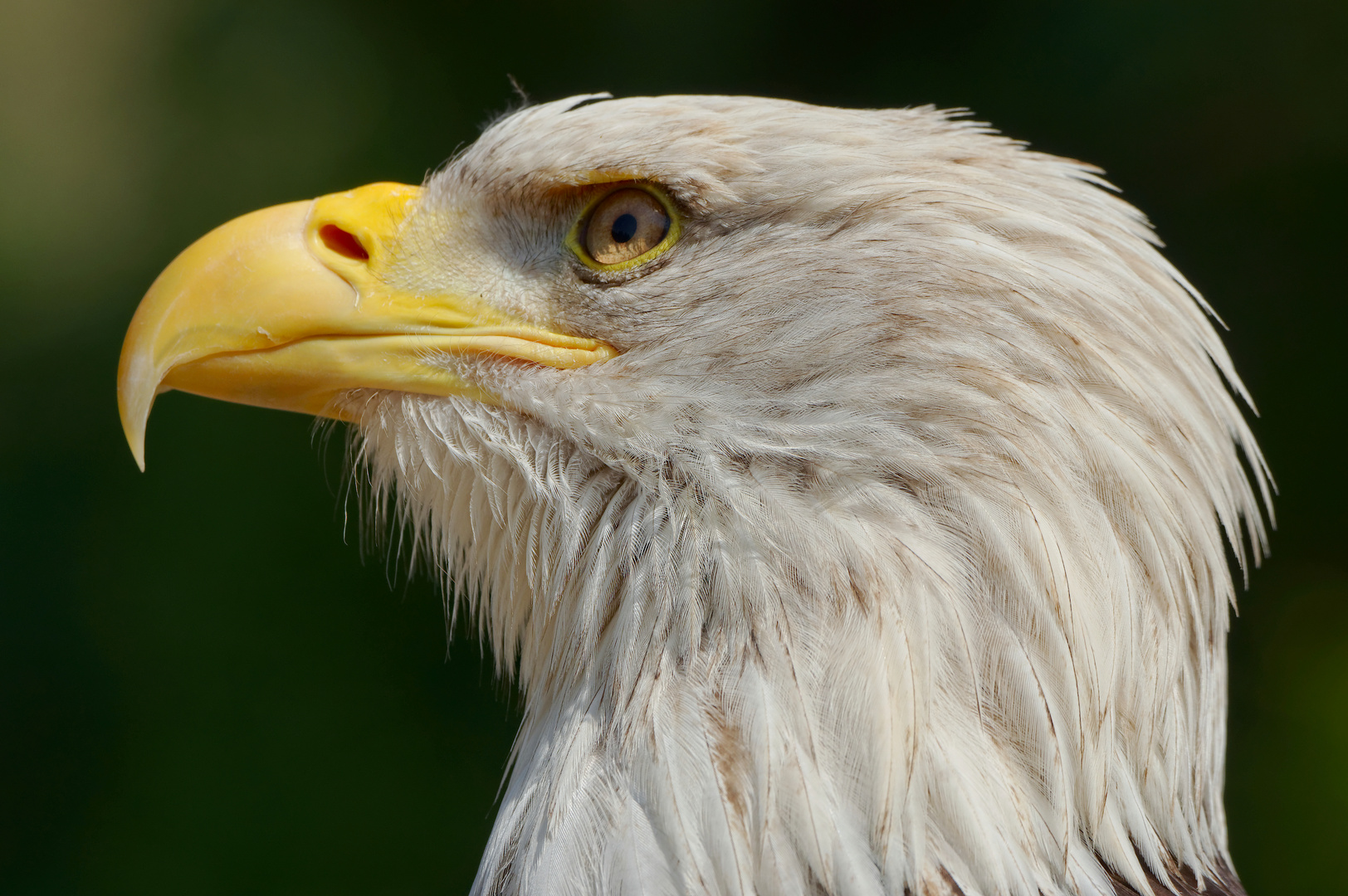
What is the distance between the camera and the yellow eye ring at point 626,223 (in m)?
1.40

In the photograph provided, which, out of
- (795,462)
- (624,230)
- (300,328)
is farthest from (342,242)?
(795,462)

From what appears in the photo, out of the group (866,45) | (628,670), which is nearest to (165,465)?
(866,45)

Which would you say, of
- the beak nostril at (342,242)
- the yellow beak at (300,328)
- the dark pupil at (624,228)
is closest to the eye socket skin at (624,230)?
the dark pupil at (624,228)

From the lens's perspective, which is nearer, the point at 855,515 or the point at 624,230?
the point at 855,515

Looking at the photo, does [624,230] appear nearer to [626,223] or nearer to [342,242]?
[626,223]

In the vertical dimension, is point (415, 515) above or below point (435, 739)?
above

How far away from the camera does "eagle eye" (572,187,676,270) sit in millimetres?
1403

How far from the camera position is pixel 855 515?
1226 millimetres

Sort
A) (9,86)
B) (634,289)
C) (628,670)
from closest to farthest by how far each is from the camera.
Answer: (628,670) → (634,289) → (9,86)

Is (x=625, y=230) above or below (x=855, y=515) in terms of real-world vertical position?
above

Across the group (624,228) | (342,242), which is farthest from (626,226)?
(342,242)

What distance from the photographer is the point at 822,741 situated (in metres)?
1.16

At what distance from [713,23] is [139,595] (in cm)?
277

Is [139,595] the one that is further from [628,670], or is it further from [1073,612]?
[1073,612]
